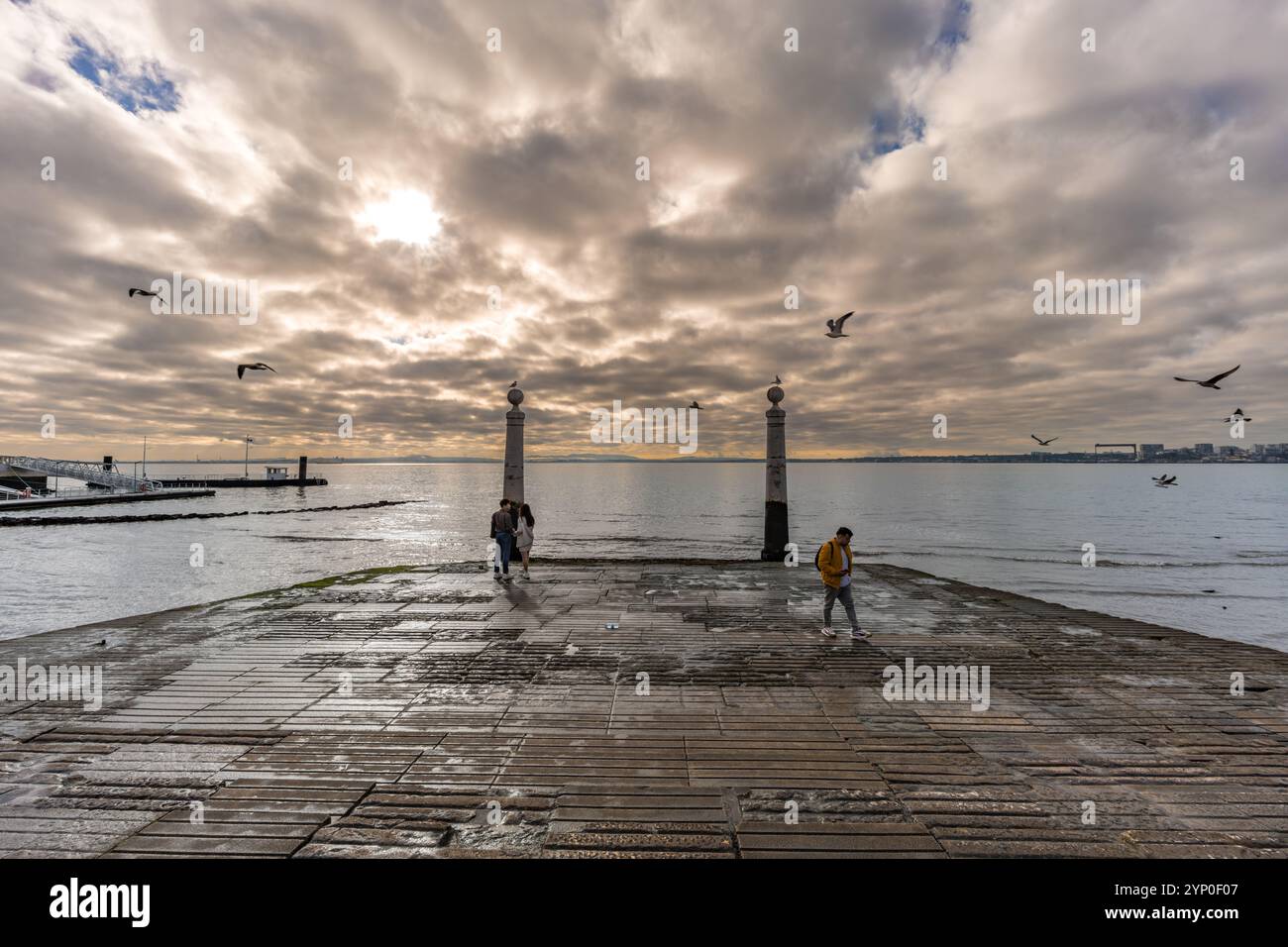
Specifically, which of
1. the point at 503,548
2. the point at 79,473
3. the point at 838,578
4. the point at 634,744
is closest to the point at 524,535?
the point at 503,548

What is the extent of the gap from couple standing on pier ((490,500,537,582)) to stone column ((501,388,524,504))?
1.73 m

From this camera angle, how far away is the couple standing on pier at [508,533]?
14336 mm

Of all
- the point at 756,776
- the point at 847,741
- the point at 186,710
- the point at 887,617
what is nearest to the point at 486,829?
the point at 756,776

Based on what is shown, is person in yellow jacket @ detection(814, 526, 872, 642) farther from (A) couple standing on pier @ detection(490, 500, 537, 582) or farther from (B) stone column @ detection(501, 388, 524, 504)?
(B) stone column @ detection(501, 388, 524, 504)

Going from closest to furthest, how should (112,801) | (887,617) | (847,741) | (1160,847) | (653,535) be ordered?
(1160,847) → (112,801) → (847,741) → (887,617) → (653,535)

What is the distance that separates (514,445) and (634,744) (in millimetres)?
12780

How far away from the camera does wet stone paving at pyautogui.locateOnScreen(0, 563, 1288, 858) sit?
4133 mm

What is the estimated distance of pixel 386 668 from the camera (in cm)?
782

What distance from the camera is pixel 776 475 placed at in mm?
18859

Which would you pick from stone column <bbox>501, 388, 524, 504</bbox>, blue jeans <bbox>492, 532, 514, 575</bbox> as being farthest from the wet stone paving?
stone column <bbox>501, 388, 524, 504</bbox>

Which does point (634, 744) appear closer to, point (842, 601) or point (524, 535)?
point (842, 601)
